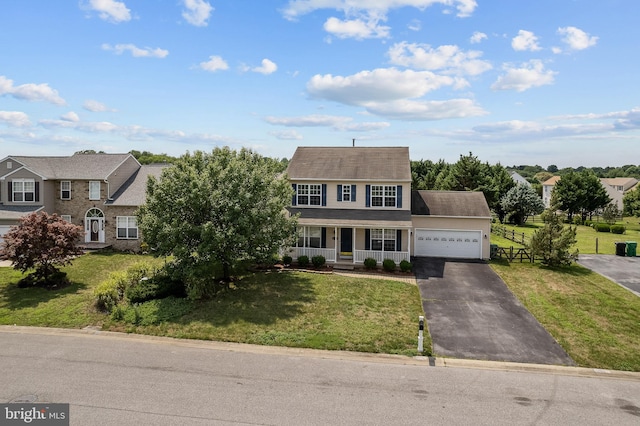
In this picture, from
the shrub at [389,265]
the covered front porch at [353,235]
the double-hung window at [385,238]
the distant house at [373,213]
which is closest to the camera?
the shrub at [389,265]

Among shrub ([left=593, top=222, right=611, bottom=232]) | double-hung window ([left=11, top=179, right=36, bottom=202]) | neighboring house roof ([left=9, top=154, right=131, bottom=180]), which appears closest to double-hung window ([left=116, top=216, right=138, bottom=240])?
neighboring house roof ([left=9, top=154, right=131, bottom=180])

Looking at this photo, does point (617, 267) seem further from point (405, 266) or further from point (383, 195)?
point (383, 195)

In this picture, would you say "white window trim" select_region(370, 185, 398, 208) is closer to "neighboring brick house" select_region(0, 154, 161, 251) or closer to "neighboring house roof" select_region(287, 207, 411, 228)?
"neighboring house roof" select_region(287, 207, 411, 228)

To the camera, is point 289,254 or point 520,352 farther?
point 289,254

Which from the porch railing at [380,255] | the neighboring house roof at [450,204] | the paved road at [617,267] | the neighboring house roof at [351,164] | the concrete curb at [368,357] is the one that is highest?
the neighboring house roof at [351,164]

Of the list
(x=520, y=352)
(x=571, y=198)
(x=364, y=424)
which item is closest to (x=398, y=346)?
(x=520, y=352)

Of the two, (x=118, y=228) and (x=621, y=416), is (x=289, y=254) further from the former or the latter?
(x=621, y=416)

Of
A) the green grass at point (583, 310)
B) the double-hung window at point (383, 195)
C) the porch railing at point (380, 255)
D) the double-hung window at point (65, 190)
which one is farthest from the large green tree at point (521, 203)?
the double-hung window at point (65, 190)

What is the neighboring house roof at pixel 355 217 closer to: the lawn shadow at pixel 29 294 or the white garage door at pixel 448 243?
the white garage door at pixel 448 243
